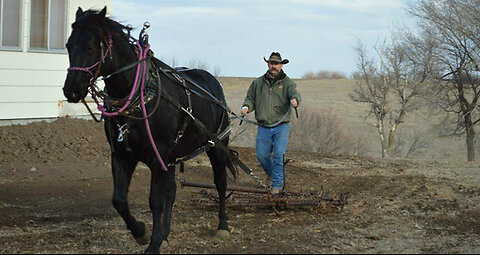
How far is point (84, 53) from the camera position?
5992 mm

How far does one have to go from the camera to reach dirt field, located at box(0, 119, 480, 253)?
7.17m

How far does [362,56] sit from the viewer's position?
50.0 metres

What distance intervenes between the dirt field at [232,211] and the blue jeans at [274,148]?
2.18ft

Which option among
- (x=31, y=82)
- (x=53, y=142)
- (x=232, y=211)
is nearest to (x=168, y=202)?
(x=232, y=211)

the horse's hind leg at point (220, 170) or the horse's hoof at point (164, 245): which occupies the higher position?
the horse's hind leg at point (220, 170)

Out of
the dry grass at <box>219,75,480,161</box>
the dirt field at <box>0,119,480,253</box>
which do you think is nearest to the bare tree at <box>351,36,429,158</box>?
the dry grass at <box>219,75,480,161</box>

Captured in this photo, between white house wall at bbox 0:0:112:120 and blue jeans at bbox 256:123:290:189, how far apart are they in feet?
21.9

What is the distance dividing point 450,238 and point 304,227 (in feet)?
5.83

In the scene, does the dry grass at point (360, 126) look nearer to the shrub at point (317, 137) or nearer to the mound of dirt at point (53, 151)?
the shrub at point (317, 137)

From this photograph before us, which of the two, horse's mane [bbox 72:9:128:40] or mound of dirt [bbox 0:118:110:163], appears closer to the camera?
horse's mane [bbox 72:9:128:40]

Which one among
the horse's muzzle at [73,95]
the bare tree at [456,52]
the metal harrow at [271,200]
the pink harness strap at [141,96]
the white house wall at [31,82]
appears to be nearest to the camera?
the horse's muzzle at [73,95]

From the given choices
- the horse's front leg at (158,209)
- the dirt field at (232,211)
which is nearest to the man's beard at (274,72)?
the dirt field at (232,211)

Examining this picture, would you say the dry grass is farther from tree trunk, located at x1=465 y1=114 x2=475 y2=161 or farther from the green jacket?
the green jacket

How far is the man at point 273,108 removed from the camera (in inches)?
385
